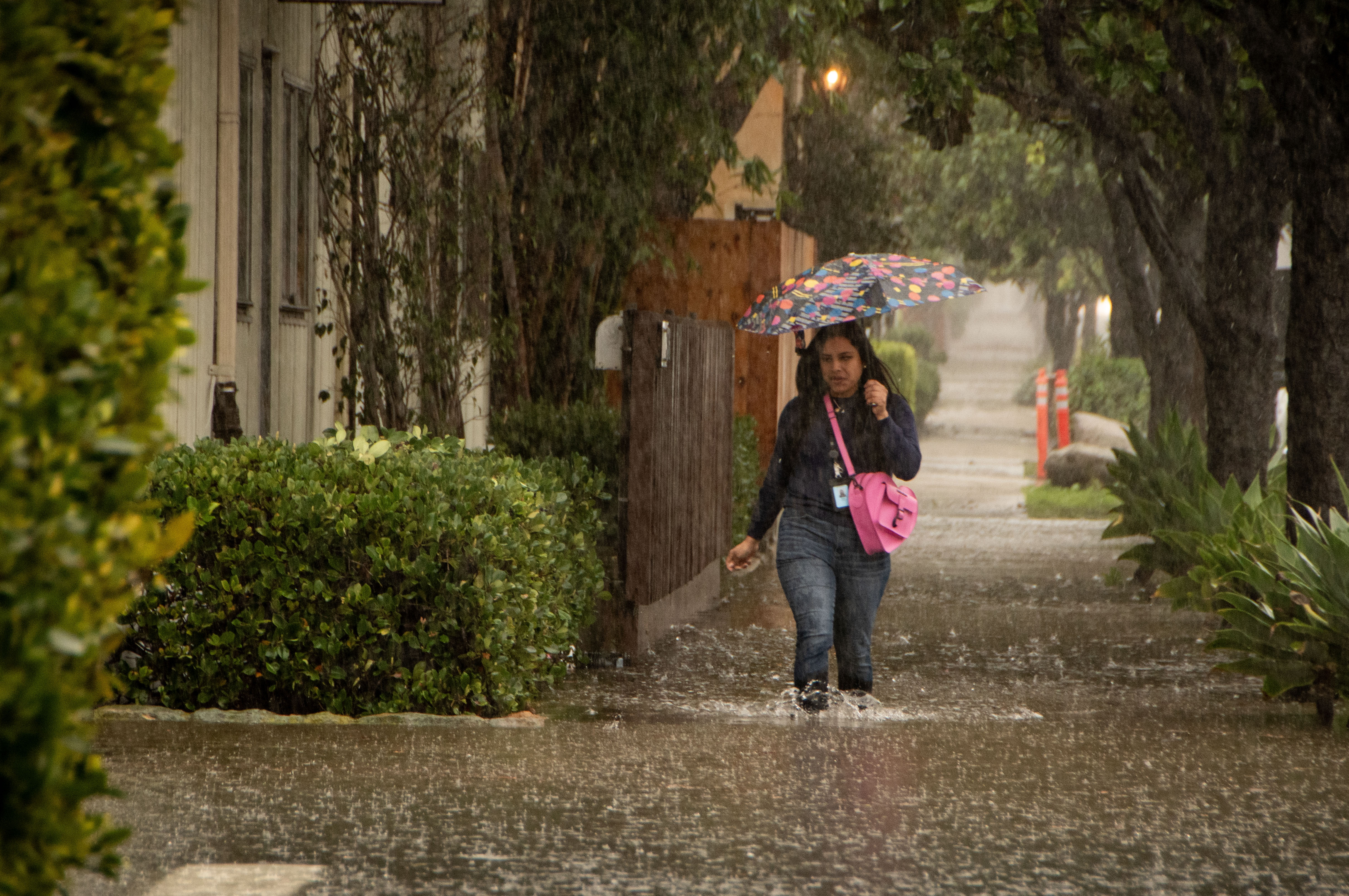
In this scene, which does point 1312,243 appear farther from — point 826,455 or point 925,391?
point 925,391

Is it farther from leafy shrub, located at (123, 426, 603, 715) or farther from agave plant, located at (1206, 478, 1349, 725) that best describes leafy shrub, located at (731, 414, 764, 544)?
leafy shrub, located at (123, 426, 603, 715)

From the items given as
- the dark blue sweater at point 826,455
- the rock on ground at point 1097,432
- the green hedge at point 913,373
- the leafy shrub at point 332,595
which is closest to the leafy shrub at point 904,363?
the green hedge at point 913,373

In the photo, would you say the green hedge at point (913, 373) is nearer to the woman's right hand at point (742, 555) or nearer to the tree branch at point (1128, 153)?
the tree branch at point (1128, 153)

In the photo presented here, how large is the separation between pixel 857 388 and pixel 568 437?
2.29 m

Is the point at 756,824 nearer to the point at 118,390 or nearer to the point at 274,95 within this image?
the point at 118,390

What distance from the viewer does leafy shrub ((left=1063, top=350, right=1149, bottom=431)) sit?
110ft

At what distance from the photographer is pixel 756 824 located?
4914 mm

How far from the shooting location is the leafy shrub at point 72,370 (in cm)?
244

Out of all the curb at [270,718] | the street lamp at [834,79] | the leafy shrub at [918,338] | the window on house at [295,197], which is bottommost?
the curb at [270,718]

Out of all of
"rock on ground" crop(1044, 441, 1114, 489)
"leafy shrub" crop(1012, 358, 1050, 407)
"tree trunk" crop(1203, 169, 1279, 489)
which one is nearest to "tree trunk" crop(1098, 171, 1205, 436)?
"rock on ground" crop(1044, 441, 1114, 489)

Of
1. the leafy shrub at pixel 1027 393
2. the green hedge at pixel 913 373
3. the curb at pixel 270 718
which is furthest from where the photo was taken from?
the leafy shrub at pixel 1027 393

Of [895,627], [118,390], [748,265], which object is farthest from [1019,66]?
[118,390]

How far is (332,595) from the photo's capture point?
6180 mm

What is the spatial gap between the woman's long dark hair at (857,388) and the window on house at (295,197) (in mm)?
3764
